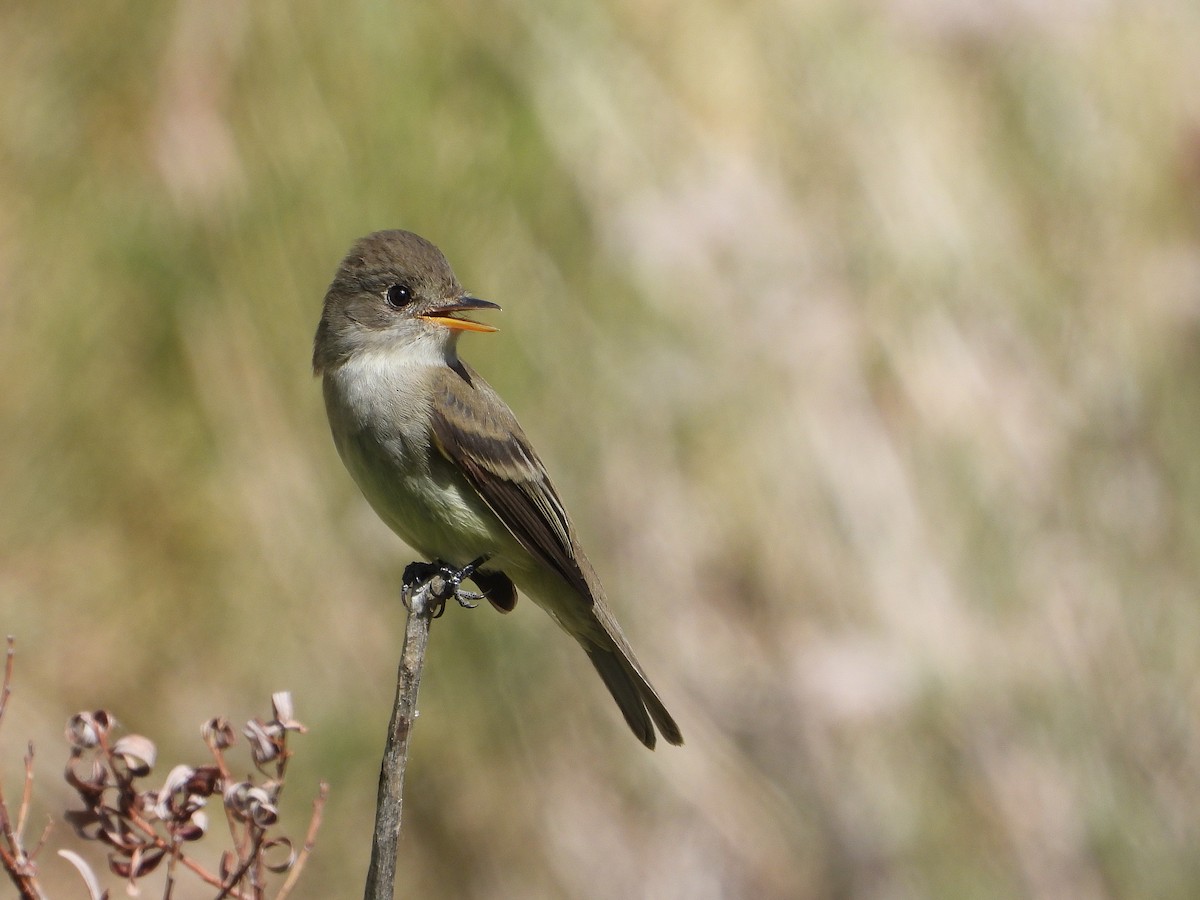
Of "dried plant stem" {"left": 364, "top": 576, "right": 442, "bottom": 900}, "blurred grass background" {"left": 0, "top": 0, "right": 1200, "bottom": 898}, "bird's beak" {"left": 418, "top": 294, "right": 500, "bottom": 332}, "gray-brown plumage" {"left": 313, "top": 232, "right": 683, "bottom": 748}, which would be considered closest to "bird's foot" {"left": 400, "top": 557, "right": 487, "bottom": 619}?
"gray-brown plumage" {"left": 313, "top": 232, "right": 683, "bottom": 748}

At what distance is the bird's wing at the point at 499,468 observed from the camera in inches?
123

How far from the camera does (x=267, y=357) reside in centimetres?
472

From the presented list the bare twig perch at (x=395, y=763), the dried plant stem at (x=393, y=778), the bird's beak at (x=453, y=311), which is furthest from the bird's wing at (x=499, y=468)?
the dried plant stem at (x=393, y=778)

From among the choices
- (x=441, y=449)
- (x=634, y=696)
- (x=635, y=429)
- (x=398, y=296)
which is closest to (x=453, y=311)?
(x=398, y=296)

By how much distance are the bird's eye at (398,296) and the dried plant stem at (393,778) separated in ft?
4.45

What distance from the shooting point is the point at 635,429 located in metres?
4.91

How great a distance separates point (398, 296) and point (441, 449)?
0.47 m

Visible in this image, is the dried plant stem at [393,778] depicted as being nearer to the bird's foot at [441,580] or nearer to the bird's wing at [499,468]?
the bird's foot at [441,580]

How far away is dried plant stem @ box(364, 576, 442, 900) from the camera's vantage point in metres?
1.73

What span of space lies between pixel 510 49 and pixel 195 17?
1132 millimetres

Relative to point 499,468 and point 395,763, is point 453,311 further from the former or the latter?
point 395,763

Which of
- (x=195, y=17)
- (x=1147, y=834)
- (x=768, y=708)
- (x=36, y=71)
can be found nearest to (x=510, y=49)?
(x=195, y=17)

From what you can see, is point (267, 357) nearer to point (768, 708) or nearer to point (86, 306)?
point (86, 306)

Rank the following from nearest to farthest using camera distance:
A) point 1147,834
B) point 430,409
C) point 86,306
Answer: point 430,409 → point 1147,834 → point 86,306
